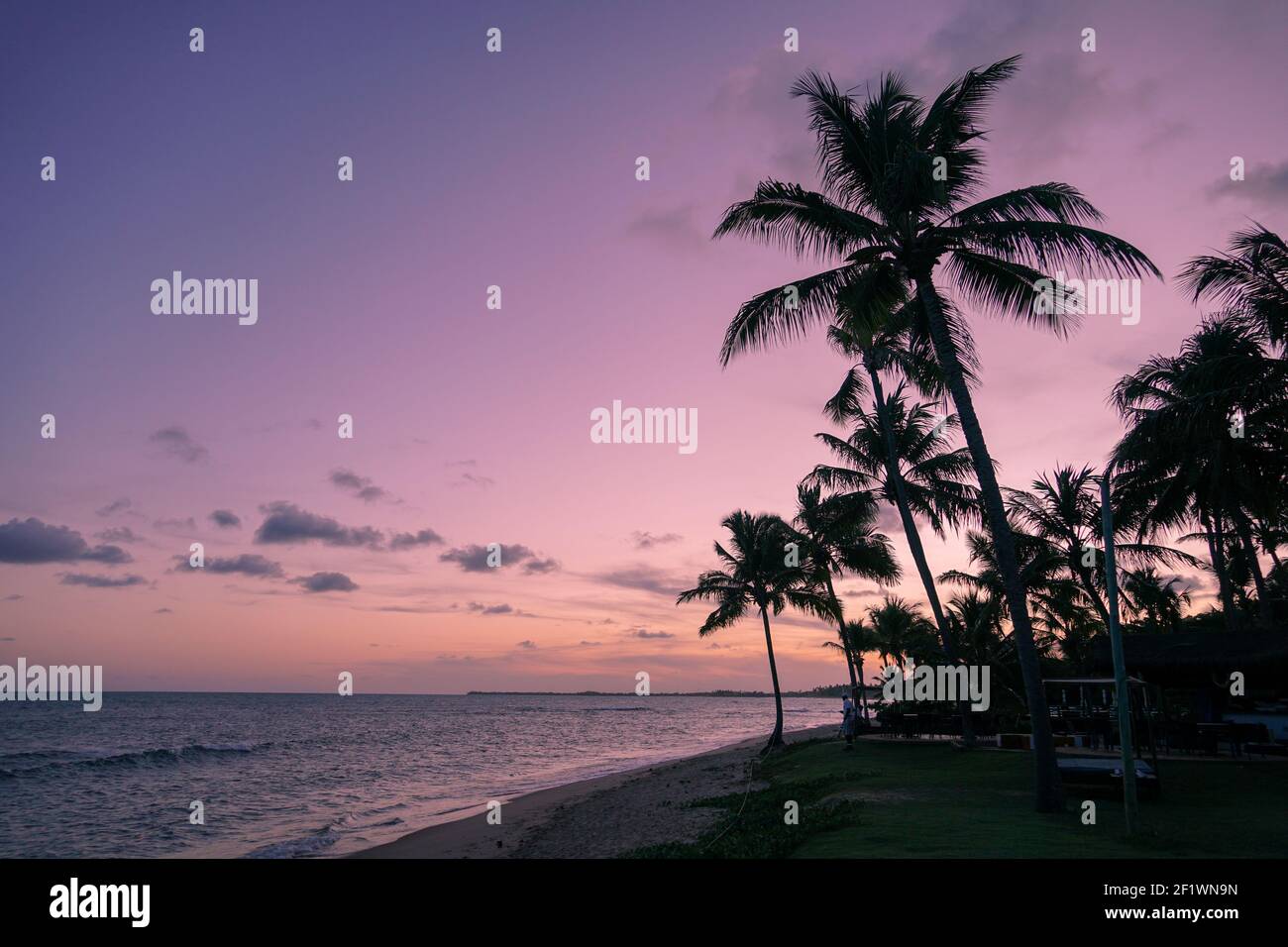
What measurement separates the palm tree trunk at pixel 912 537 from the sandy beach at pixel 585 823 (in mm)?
7899

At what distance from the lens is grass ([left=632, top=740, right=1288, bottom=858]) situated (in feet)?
36.8

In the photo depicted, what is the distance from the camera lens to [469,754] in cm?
5188

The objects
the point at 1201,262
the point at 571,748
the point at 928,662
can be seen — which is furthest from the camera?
the point at 571,748

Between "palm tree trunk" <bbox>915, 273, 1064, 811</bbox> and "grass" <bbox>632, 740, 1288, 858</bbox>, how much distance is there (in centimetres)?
69

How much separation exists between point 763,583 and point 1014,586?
23.8m

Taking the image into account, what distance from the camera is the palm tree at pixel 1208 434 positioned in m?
17.5

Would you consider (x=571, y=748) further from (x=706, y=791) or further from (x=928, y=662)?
(x=706, y=791)
